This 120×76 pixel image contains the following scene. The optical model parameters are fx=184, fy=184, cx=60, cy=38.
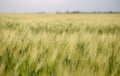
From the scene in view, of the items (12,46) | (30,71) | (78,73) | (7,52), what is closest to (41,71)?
(30,71)

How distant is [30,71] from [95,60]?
0.46 meters

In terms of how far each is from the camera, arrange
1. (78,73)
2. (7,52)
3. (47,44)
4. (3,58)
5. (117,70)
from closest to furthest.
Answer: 1. (78,73)
2. (117,70)
3. (3,58)
4. (7,52)
5. (47,44)

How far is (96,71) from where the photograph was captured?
1.09 m

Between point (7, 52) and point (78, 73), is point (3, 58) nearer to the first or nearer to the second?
point (7, 52)

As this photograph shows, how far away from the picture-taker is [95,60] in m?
1.27

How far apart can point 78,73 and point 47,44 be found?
67 centimetres

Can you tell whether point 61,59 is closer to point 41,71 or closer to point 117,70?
point 41,71

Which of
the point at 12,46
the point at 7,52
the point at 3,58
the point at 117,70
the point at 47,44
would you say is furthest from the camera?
the point at 47,44

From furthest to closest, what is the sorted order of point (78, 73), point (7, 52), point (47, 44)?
point (47, 44)
point (7, 52)
point (78, 73)

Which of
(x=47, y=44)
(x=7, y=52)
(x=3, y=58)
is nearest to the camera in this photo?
(x=3, y=58)

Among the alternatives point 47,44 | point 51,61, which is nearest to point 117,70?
point 51,61

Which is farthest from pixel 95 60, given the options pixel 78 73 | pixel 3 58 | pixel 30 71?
pixel 3 58

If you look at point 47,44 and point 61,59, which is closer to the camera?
point 61,59

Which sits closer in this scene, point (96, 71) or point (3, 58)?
point (96, 71)
